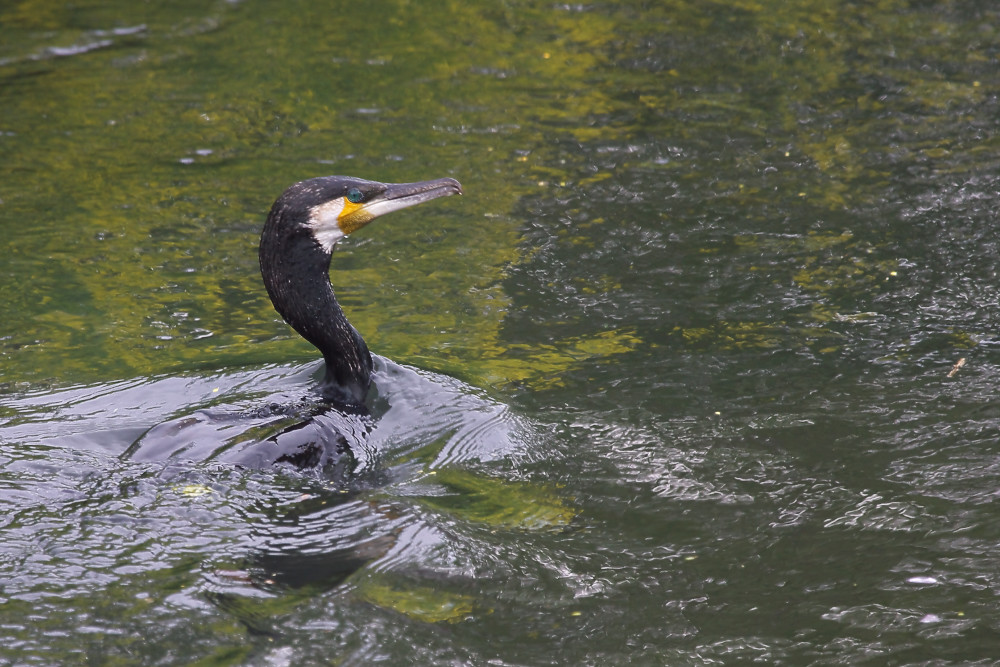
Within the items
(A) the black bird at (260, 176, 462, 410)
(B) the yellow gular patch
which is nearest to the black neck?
(A) the black bird at (260, 176, 462, 410)

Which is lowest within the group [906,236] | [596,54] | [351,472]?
[351,472]

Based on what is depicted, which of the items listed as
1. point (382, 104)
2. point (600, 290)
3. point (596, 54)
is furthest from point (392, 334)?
point (596, 54)

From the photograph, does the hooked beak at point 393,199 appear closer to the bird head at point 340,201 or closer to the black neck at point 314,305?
the bird head at point 340,201

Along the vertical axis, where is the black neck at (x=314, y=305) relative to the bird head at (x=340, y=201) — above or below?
below

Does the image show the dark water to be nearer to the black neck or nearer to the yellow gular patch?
the black neck

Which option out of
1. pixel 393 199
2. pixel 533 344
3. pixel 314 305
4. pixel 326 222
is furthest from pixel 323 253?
pixel 533 344

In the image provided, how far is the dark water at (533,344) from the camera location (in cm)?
410

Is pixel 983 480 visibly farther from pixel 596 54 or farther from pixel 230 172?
pixel 596 54

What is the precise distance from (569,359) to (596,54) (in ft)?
18.9

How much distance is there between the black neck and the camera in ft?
17.7

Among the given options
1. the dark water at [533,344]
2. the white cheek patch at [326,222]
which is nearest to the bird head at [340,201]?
the white cheek patch at [326,222]

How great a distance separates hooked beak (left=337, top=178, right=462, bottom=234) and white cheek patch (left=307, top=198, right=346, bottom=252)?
0.11ft

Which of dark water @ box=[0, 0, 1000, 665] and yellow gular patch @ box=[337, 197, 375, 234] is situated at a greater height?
yellow gular patch @ box=[337, 197, 375, 234]

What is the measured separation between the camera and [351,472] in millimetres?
5086
